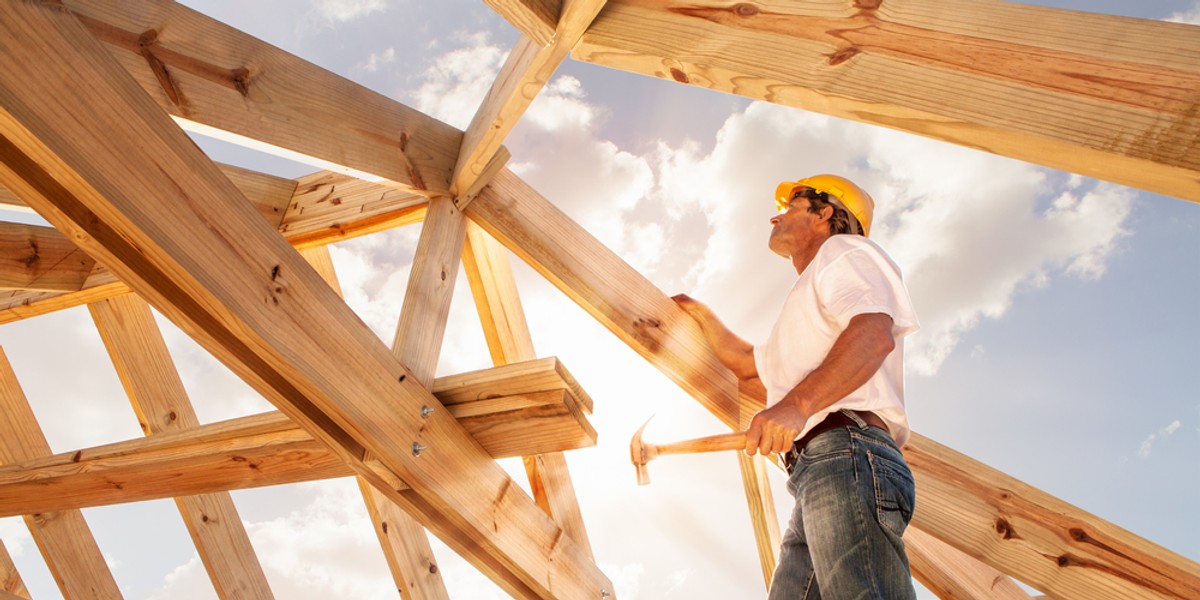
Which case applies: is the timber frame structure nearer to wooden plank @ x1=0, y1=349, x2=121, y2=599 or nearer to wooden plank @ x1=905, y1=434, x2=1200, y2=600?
wooden plank @ x1=905, y1=434, x2=1200, y2=600

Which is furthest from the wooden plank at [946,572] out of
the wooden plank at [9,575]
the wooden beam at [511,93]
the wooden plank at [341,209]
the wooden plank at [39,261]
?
the wooden plank at [9,575]

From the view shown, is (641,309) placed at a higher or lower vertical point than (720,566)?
lower

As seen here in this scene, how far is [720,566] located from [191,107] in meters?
8.01

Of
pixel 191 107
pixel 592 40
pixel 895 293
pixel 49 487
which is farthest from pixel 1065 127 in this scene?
pixel 49 487

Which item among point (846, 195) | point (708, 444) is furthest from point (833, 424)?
point (846, 195)

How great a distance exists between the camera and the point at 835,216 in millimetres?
2139

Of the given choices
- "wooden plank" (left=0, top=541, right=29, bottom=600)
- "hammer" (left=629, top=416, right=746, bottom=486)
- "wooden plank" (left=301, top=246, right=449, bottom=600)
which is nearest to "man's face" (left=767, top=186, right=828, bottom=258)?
"hammer" (left=629, top=416, right=746, bottom=486)

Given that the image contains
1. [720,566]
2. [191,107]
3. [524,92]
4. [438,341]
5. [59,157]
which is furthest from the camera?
[720,566]

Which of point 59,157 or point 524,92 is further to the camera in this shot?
point 524,92

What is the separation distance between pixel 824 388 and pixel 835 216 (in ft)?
2.45

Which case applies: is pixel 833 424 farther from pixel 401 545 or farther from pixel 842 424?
pixel 401 545

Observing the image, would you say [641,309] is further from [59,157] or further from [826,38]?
[59,157]

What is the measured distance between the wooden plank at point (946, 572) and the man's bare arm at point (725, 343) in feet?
2.65

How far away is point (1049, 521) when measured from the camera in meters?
2.21
